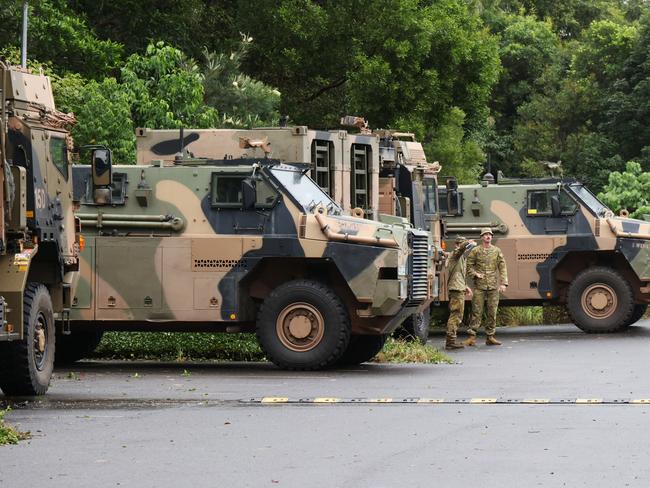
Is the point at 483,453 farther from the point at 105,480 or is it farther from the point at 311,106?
the point at 311,106

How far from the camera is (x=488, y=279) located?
83.1 ft

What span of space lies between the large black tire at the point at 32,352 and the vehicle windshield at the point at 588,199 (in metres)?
13.5

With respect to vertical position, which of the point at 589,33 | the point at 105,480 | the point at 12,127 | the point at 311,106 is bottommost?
the point at 105,480

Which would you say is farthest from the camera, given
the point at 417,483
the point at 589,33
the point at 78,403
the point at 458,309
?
the point at 589,33

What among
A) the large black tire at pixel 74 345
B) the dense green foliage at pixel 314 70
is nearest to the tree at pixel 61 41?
the dense green foliage at pixel 314 70

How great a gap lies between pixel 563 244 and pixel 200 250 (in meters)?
9.70

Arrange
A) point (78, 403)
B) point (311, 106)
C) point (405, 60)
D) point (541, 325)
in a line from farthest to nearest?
point (311, 106) < point (405, 60) < point (541, 325) < point (78, 403)

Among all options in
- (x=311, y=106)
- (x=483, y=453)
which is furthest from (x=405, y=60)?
(x=483, y=453)

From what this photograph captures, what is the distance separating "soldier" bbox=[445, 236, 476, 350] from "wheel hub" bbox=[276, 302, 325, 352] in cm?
535

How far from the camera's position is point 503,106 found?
64.6 metres

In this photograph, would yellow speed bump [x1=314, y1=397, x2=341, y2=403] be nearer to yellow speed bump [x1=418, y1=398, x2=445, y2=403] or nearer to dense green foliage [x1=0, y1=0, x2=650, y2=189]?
yellow speed bump [x1=418, y1=398, x2=445, y2=403]

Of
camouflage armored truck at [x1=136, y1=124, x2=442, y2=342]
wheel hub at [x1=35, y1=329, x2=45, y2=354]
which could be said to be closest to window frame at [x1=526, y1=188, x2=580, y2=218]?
camouflage armored truck at [x1=136, y1=124, x2=442, y2=342]

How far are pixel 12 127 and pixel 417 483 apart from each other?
704 centimetres

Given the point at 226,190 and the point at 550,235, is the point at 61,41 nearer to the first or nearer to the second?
the point at 550,235
